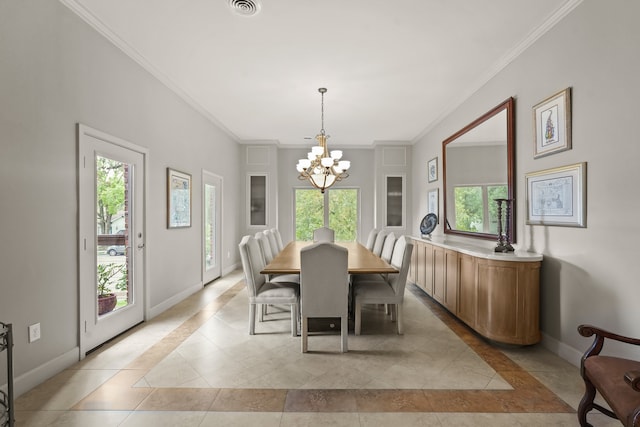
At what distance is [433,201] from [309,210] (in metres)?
2.86

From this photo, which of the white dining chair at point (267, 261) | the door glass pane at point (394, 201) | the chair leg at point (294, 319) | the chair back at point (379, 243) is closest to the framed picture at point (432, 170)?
the door glass pane at point (394, 201)

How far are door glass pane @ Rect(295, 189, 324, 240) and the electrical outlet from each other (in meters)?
5.37

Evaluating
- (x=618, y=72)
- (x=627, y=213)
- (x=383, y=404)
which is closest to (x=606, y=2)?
(x=618, y=72)

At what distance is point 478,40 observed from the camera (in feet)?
9.62

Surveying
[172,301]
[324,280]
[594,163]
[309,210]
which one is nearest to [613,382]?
[594,163]

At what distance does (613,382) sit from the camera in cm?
151

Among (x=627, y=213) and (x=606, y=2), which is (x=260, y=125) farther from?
(x=627, y=213)

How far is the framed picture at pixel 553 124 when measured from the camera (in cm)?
249

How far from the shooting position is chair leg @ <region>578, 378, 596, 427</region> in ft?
5.62

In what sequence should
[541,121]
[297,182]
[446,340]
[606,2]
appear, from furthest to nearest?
[297,182]
[446,340]
[541,121]
[606,2]

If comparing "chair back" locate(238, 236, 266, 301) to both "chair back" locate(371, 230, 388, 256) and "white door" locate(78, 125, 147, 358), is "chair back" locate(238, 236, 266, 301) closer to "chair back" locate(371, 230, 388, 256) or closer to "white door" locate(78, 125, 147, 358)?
"white door" locate(78, 125, 147, 358)

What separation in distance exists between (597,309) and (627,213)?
73 cm

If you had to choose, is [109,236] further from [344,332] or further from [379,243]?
[379,243]

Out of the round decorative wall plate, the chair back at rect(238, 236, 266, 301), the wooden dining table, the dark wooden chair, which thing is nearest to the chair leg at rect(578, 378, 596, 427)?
the dark wooden chair
